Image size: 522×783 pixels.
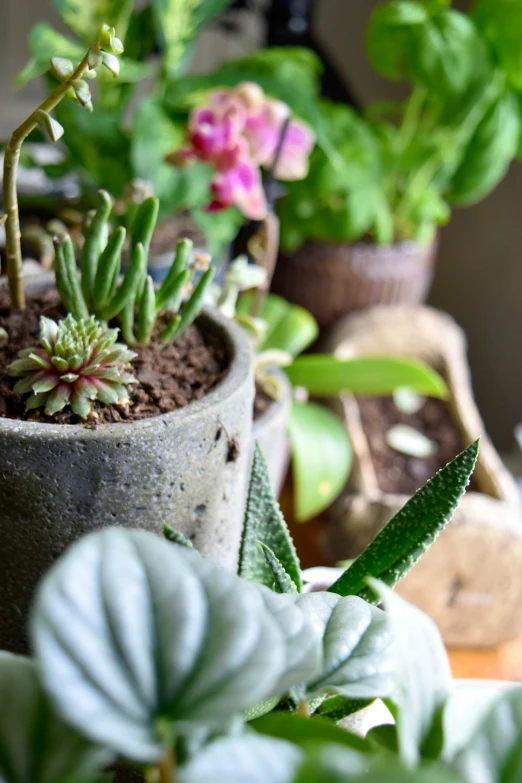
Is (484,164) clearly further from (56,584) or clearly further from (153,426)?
(56,584)

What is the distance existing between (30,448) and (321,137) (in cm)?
51

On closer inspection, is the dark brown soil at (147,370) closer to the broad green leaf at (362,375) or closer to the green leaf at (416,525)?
the green leaf at (416,525)

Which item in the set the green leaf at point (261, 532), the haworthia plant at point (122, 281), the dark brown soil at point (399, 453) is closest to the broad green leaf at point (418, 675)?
the green leaf at point (261, 532)

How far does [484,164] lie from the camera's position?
0.98 meters

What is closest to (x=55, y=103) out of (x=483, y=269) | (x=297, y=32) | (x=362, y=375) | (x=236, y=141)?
(x=236, y=141)

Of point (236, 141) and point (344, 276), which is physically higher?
point (236, 141)

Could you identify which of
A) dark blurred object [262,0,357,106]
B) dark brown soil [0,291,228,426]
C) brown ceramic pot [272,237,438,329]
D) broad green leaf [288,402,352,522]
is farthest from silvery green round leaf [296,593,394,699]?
dark blurred object [262,0,357,106]

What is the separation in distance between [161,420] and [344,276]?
749mm

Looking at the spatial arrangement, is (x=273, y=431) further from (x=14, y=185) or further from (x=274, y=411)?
(x=14, y=185)

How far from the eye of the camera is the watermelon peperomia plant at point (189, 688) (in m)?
0.18

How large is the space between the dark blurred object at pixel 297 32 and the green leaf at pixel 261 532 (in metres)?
0.94

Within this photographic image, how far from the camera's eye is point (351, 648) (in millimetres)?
271

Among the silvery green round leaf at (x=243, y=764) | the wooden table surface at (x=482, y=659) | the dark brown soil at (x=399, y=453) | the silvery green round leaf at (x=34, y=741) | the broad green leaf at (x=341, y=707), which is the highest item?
the silvery green round leaf at (x=243, y=764)

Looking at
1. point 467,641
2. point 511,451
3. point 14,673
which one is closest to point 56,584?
point 14,673
